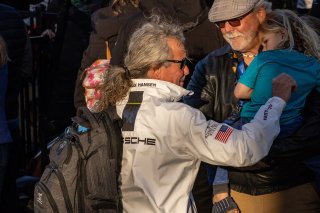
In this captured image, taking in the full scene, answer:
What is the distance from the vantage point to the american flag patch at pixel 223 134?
9.74 feet

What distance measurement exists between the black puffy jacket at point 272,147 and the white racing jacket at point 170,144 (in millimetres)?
433

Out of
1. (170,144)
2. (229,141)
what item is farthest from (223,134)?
(170,144)

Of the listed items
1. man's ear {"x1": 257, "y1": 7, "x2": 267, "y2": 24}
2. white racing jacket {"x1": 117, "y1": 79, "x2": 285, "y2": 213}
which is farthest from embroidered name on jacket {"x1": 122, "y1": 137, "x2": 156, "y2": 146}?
man's ear {"x1": 257, "y1": 7, "x2": 267, "y2": 24}

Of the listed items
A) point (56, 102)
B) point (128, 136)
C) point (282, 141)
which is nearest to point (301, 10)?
point (56, 102)

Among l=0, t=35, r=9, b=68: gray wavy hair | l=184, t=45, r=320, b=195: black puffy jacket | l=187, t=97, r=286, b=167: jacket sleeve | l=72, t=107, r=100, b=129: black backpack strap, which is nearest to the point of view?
l=187, t=97, r=286, b=167: jacket sleeve

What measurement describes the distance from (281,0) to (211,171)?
2974 millimetres

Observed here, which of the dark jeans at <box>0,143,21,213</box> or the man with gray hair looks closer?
the man with gray hair

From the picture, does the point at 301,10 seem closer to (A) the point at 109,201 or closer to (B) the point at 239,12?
(B) the point at 239,12

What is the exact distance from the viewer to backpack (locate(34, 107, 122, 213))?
3004mm

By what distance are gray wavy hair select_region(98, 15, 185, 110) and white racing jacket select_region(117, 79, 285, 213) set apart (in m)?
0.05

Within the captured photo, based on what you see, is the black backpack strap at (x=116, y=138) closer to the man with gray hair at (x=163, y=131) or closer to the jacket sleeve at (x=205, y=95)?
the man with gray hair at (x=163, y=131)

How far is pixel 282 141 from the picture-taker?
347cm

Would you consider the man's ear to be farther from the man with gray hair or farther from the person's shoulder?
the man with gray hair

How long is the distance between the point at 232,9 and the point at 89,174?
1136mm
